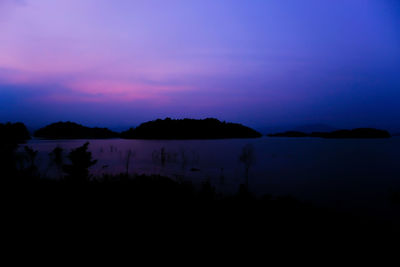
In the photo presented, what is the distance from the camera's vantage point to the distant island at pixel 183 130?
13825cm

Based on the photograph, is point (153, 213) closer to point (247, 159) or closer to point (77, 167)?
point (77, 167)

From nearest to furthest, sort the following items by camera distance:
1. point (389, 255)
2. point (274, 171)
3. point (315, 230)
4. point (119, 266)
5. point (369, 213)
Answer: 1. point (119, 266)
2. point (389, 255)
3. point (315, 230)
4. point (369, 213)
5. point (274, 171)

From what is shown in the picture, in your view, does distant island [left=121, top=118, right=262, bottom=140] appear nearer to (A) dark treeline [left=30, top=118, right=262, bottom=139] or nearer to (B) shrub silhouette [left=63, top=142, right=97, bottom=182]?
(A) dark treeline [left=30, top=118, right=262, bottom=139]

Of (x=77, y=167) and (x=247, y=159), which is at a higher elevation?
(x=77, y=167)

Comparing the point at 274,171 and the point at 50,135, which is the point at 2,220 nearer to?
the point at 274,171

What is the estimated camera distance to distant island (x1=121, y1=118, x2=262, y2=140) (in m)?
138

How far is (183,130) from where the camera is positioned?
456ft

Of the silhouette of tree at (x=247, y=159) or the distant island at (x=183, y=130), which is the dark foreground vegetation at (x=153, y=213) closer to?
the silhouette of tree at (x=247, y=159)

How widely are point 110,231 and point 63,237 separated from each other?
115cm

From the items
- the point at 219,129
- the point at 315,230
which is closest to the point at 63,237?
the point at 315,230

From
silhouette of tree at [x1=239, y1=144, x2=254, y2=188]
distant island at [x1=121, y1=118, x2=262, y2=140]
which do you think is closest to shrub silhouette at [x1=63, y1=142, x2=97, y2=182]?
silhouette of tree at [x1=239, y1=144, x2=254, y2=188]

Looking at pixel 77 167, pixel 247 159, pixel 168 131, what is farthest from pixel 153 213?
pixel 168 131

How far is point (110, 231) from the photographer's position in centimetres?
600

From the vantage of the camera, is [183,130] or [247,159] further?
[183,130]
